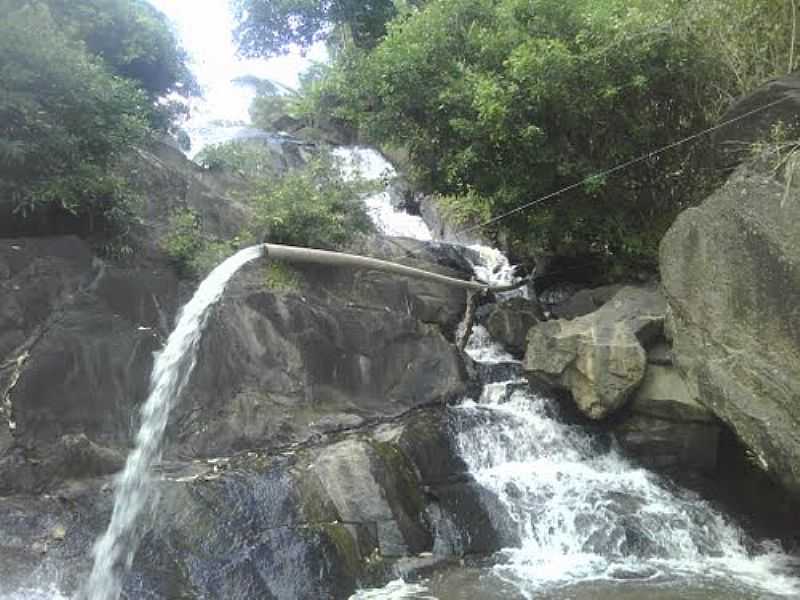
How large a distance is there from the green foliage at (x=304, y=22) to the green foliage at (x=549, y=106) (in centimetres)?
622

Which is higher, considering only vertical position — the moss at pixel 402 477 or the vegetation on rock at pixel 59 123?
the vegetation on rock at pixel 59 123

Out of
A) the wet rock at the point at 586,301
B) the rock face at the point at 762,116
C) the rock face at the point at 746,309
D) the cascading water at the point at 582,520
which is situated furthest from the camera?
the wet rock at the point at 586,301

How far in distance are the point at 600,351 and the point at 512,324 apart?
2.86m

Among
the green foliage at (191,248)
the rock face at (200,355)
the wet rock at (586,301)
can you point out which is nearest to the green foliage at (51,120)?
the rock face at (200,355)

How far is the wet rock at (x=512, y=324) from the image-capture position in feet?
39.3

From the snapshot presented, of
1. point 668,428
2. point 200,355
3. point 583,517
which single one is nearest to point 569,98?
point 668,428

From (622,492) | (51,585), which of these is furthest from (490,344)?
(51,585)

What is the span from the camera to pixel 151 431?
329 inches

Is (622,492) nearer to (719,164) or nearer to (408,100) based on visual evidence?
(719,164)

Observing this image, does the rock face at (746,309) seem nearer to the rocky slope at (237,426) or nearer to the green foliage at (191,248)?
the rocky slope at (237,426)

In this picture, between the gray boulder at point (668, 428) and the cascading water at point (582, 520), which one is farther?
the gray boulder at point (668, 428)

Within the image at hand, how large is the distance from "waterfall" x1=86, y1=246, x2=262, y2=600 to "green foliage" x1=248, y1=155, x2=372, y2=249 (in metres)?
0.89

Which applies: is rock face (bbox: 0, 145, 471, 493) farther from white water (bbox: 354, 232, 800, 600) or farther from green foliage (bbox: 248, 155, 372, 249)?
white water (bbox: 354, 232, 800, 600)

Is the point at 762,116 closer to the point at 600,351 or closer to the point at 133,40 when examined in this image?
the point at 600,351
